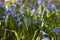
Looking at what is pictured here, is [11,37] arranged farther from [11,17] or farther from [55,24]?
[55,24]

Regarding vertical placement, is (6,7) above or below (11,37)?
above

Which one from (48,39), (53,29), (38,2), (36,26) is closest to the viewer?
(48,39)

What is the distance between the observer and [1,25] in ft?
5.97

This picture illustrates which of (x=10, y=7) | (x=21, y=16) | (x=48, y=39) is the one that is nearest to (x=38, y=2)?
(x=10, y=7)

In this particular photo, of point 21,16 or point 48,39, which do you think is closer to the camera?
point 48,39

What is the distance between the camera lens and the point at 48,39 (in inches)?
60.5

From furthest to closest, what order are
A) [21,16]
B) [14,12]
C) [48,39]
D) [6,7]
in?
[6,7], [14,12], [21,16], [48,39]

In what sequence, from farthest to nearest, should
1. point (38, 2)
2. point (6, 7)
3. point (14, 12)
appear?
point (38, 2) < point (6, 7) < point (14, 12)

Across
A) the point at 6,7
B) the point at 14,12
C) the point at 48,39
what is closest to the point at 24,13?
the point at 14,12

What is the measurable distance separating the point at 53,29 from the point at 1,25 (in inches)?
18.0

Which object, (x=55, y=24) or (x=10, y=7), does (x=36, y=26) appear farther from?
(x=10, y=7)

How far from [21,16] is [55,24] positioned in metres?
0.31

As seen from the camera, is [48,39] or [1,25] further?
[1,25]

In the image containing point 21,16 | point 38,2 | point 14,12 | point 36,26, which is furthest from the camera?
point 38,2
